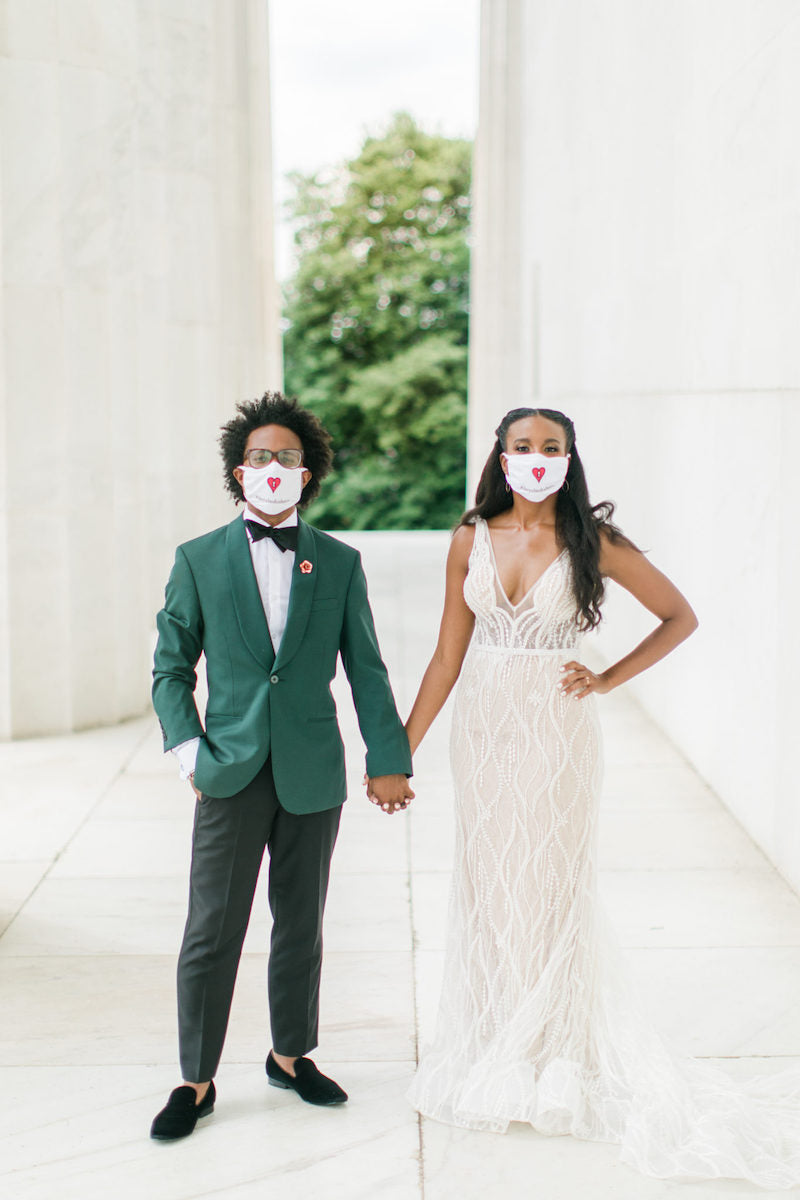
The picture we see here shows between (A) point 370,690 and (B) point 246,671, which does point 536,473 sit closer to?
(A) point 370,690

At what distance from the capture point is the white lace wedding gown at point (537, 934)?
4191 mm

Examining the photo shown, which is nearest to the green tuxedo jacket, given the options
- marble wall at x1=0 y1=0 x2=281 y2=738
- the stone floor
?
the stone floor

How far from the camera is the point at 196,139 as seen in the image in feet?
52.4

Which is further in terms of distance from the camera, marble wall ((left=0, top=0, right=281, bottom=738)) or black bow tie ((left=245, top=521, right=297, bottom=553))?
marble wall ((left=0, top=0, right=281, bottom=738))

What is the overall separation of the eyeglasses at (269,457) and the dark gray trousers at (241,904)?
871 mm

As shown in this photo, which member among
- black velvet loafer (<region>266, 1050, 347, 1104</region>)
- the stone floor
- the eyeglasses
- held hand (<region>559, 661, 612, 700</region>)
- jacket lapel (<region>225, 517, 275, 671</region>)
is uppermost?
the eyeglasses

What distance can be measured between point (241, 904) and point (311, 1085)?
0.71 m

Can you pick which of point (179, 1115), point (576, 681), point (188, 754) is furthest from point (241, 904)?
point (576, 681)

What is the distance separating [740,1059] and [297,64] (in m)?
44.7

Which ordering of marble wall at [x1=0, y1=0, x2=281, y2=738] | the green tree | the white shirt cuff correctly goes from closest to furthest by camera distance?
the white shirt cuff
marble wall at [x1=0, y1=0, x2=281, y2=738]
the green tree

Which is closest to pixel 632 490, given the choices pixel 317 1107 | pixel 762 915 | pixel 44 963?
pixel 762 915

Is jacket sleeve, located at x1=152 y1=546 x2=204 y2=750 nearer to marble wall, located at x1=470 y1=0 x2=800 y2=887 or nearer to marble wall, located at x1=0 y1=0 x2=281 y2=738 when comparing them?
marble wall, located at x1=470 y1=0 x2=800 y2=887

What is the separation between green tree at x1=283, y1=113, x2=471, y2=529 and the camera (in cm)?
3931

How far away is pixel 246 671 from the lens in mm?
4043
